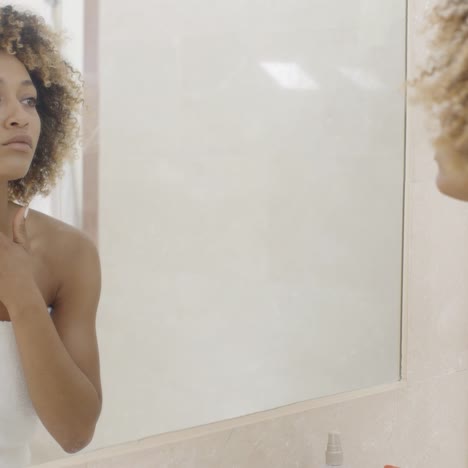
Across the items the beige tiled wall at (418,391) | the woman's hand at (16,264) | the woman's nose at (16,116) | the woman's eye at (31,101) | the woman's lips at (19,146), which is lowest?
the beige tiled wall at (418,391)

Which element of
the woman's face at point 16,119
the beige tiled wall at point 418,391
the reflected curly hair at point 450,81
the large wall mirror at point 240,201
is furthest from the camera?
the beige tiled wall at point 418,391

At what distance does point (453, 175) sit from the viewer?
75cm

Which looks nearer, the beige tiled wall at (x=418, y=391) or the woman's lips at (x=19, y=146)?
the woman's lips at (x=19, y=146)

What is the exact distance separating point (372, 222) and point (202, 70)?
0.40 meters

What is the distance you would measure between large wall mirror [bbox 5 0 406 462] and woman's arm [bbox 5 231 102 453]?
0.7 inches

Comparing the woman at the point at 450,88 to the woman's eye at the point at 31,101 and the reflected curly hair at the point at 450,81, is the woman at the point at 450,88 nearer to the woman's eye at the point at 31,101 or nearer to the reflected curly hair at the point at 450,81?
the reflected curly hair at the point at 450,81

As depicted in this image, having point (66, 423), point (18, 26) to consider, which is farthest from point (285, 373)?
point (18, 26)

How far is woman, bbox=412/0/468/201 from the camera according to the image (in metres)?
0.69

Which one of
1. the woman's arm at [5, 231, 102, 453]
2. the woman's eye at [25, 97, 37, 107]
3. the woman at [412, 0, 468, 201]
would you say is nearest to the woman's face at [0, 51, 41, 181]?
the woman's eye at [25, 97, 37, 107]

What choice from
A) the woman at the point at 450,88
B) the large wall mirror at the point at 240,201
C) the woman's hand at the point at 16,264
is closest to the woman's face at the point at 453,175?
the woman at the point at 450,88

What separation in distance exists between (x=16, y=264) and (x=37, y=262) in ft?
0.09

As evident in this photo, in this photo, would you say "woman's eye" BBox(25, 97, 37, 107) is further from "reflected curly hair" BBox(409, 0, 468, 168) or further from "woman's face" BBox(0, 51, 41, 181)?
"reflected curly hair" BBox(409, 0, 468, 168)

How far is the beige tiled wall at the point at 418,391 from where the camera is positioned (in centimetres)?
114

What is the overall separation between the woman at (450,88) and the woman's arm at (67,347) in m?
0.41
